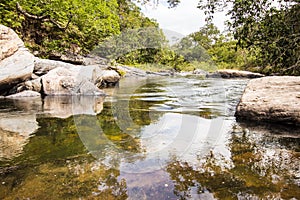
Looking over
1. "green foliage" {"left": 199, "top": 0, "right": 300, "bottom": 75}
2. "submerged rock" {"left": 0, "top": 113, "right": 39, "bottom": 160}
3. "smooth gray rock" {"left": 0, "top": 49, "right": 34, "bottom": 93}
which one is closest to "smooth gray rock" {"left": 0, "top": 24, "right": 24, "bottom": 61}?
"smooth gray rock" {"left": 0, "top": 49, "right": 34, "bottom": 93}

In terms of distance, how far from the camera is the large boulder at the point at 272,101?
3.30 m

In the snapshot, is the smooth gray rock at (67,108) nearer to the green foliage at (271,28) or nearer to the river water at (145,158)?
the river water at (145,158)

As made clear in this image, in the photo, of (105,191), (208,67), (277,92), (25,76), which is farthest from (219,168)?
(208,67)

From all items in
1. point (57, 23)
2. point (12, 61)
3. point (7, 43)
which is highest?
point (57, 23)

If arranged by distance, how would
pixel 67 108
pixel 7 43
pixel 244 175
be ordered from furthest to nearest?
pixel 7 43
pixel 67 108
pixel 244 175

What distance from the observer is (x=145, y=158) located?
7.33ft

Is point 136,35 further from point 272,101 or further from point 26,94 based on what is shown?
point 272,101

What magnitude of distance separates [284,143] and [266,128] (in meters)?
0.64

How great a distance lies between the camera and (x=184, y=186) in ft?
5.63

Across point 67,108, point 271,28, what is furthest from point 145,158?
point 271,28

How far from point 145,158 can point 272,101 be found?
7.57 ft

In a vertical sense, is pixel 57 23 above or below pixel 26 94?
above

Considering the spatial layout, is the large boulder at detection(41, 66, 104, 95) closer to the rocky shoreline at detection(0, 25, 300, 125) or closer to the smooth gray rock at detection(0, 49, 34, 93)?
the rocky shoreline at detection(0, 25, 300, 125)

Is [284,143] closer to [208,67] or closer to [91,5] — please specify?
[91,5]
